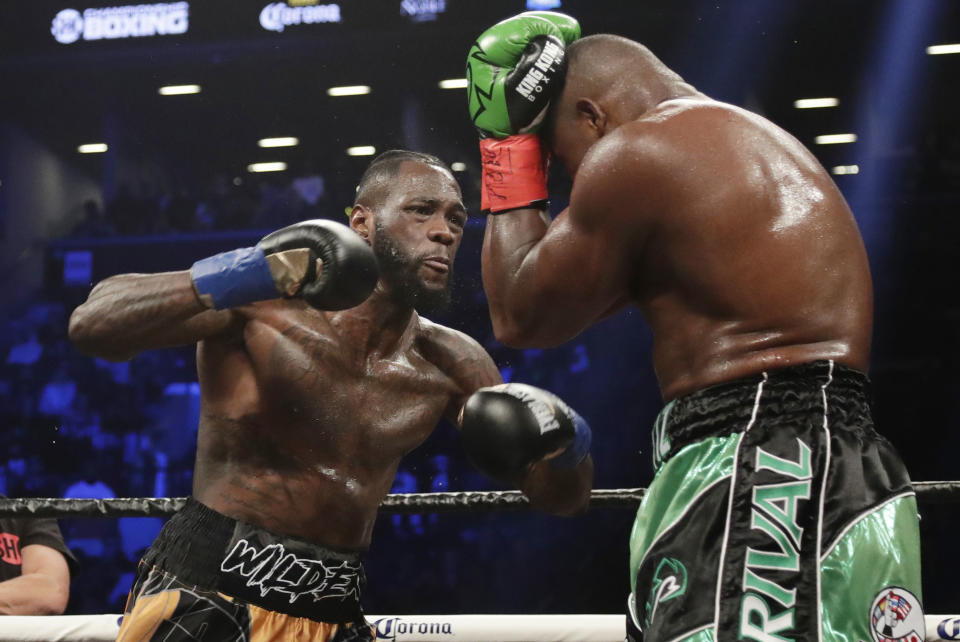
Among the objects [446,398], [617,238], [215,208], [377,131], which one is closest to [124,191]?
[215,208]

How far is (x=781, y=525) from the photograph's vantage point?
1.01 m

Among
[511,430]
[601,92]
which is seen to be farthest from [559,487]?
[601,92]

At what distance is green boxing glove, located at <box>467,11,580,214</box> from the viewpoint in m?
1.33

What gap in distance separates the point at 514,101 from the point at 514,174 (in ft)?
0.33

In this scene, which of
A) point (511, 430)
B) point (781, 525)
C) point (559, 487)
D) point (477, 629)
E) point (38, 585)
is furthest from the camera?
point (38, 585)

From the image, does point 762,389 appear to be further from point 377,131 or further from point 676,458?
point 377,131

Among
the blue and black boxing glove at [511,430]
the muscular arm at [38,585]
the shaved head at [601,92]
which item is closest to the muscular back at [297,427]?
the blue and black boxing glove at [511,430]

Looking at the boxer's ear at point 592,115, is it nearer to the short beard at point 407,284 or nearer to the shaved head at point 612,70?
the shaved head at point 612,70

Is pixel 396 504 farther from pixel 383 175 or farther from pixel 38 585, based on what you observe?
pixel 38 585

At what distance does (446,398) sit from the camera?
6.06 feet

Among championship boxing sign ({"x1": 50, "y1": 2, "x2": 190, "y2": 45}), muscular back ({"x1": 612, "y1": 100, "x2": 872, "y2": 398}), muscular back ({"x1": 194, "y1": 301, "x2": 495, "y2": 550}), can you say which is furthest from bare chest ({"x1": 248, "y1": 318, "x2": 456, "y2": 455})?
championship boxing sign ({"x1": 50, "y1": 2, "x2": 190, "y2": 45})

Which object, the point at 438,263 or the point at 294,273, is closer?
the point at 294,273

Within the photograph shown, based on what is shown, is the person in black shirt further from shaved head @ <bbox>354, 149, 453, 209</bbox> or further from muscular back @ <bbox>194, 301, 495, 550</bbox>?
shaved head @ <bbox>354, 149, 453, 209</bbox>

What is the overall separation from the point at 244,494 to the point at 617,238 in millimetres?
780
